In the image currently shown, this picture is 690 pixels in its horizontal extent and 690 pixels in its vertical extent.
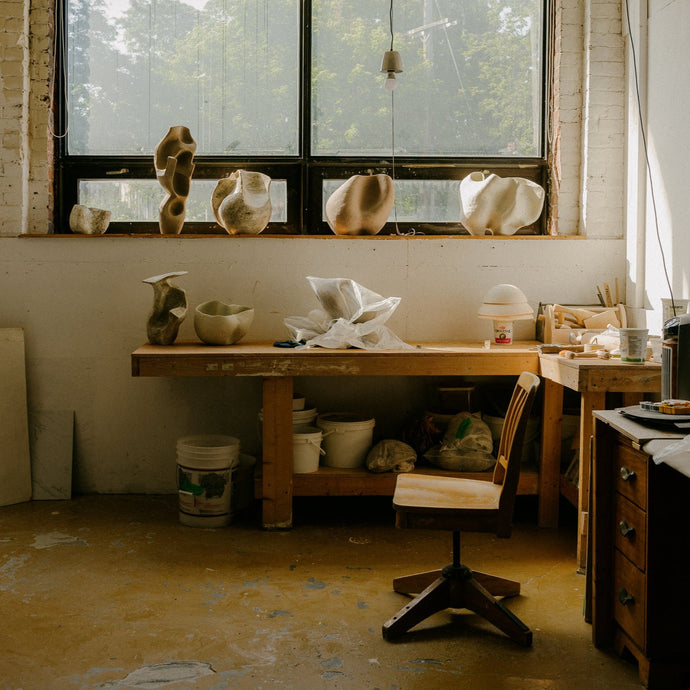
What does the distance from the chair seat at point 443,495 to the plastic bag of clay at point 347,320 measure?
1004mm

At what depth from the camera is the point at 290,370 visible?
3816 millimetres

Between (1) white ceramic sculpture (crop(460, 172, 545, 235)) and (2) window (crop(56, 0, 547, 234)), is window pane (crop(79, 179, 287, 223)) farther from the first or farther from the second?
(1) white ceramic sculpture (crop(460, 172, 545, 235))

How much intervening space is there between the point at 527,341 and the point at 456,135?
131cm

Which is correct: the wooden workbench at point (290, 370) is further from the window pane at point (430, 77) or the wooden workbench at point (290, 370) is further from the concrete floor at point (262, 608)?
the window pane at point (430, 77)

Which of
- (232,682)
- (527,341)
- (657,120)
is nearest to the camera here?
(232,682)

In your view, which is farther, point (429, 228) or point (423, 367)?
point (429, 228)

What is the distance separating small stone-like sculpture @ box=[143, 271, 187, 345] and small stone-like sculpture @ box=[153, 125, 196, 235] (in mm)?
517

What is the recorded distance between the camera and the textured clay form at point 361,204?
14.5 feet

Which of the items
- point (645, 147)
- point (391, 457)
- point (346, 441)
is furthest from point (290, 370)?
point (645, 147)

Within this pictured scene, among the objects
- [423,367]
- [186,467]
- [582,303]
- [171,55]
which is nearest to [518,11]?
[582,303]

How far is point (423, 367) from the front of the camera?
3.86 meters

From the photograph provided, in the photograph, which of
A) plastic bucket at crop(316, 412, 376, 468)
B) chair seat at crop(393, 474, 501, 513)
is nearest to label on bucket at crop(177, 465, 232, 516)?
plastic bucket at crop(316, 412, 376, 468)

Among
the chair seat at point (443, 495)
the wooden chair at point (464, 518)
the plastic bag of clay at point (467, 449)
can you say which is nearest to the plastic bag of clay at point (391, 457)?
the plastic bag of clay at point (467, 449)

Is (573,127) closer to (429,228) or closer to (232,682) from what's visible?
(429,228)
